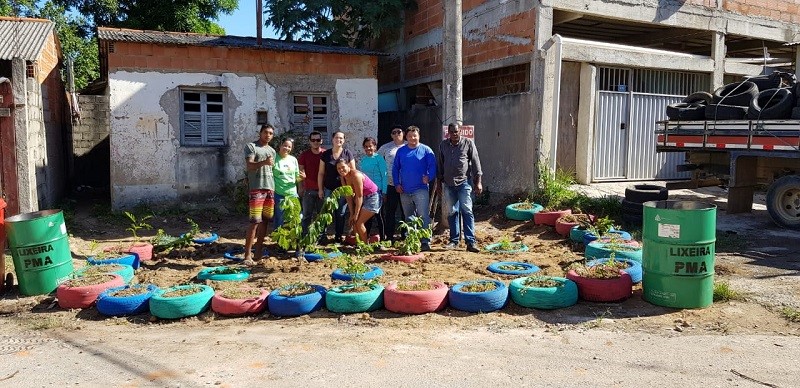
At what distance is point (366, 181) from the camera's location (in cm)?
776

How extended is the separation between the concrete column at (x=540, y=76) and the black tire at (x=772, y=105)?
3185 millimetres

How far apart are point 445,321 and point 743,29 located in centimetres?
1190

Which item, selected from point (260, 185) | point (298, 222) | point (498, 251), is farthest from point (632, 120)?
point (260, 185)

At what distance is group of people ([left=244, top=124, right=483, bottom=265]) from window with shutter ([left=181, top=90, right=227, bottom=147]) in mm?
3985

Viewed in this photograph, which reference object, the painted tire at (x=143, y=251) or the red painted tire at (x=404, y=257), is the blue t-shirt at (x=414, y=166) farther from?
the painted tire at (x=143, y=251)

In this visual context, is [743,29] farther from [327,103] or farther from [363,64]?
[327,103]

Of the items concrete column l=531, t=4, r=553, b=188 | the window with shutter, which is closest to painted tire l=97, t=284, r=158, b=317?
the window with shutter

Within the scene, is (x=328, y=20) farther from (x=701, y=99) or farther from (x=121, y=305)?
(x=121, y=305)

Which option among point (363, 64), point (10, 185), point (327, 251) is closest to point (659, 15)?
point (363, 64)

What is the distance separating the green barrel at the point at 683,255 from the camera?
205 inches

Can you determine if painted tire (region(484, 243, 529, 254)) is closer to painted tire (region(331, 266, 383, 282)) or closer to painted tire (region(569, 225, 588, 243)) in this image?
painted tire (region(569, 225, 588, 243))

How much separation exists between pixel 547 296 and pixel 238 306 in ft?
9.32

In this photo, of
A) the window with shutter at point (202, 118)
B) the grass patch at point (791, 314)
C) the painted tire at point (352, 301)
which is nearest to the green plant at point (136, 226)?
the window with shutter at point (202, 118)

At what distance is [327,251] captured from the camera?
7.89 metres
